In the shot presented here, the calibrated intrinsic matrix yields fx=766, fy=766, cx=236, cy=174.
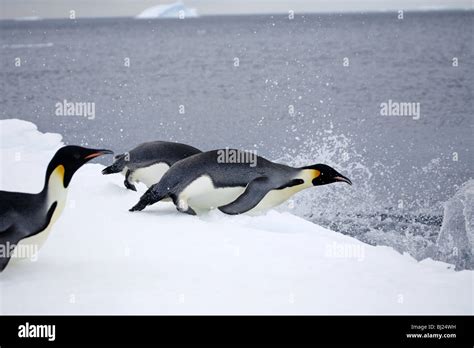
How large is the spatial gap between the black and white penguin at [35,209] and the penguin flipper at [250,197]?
96 cm

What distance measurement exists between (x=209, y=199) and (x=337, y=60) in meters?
13.4

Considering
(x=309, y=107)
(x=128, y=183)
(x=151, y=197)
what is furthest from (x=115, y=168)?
(x=309, y=107)

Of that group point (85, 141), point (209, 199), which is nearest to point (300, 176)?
point (209, 199)

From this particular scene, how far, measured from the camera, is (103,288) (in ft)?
9.37

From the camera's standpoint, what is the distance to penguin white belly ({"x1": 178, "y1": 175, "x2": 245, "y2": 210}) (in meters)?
3.59

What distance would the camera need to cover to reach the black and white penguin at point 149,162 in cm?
397

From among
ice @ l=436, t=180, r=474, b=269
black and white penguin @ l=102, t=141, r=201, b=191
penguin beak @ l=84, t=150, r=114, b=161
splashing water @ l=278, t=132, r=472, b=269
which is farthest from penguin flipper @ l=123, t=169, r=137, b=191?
ice @ l=436, t=180, r=474, b=269

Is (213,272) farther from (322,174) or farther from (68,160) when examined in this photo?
(322,174)

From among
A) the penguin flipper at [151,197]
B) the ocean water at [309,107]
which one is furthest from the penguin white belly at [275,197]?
the penguin flipper at [151,197]

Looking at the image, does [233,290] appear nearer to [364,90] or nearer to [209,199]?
[209,199]

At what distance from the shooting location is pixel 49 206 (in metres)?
2.75

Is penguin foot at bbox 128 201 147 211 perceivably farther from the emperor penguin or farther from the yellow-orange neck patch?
the yellow-orange neck patch

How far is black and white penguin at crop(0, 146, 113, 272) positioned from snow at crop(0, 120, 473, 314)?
165 mm

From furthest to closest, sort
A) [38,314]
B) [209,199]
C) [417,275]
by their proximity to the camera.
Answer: [209,199]
[417,275]
[38,314]
